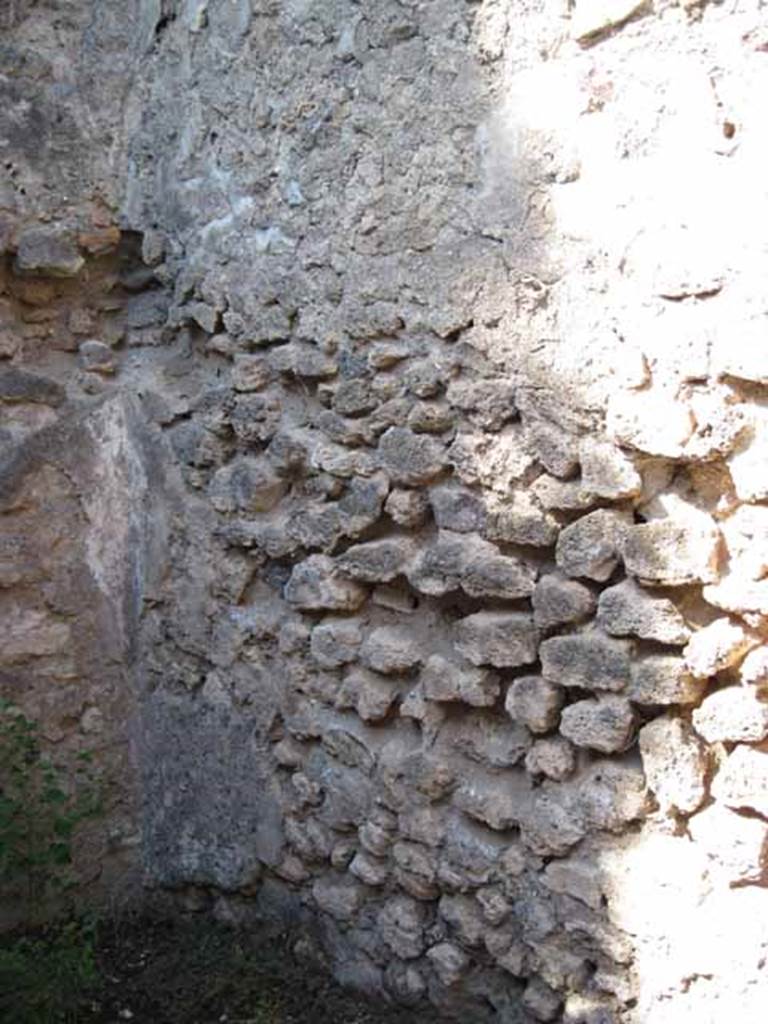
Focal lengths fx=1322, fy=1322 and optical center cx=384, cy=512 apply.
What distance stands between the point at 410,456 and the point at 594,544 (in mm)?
515

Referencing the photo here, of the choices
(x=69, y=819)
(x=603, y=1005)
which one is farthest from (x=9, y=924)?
(x=603, y=1005)

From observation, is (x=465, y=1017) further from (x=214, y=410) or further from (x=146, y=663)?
(x=214, y=410)

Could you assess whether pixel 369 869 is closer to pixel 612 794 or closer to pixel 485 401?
pixel 612 794

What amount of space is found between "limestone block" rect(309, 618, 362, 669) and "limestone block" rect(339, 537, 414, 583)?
0.42 ft

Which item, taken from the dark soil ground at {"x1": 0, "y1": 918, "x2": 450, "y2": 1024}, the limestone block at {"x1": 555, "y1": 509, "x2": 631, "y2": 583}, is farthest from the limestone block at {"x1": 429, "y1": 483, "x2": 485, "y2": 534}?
the dark soil ground at {"x1": 0, "y1": 918, "x2": 450, "y2": 1024}

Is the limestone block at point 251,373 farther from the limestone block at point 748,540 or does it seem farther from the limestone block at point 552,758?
the limestone block at point 748,540

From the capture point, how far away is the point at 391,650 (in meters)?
2.85

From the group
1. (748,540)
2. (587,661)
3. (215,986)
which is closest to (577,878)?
(587,661)

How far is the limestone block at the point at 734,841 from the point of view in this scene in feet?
7.19

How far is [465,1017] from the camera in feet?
9.14

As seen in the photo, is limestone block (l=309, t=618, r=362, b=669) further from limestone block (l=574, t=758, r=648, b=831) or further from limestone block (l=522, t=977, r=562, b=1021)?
limestone block (l=522, t=977, r=562, b=1021)

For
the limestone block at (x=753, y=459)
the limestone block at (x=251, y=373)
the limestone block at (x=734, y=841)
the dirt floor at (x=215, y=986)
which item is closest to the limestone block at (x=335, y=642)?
the limestone block at (x=251, y=373)

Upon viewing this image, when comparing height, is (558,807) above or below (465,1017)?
above

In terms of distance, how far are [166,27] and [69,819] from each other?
2004mm
